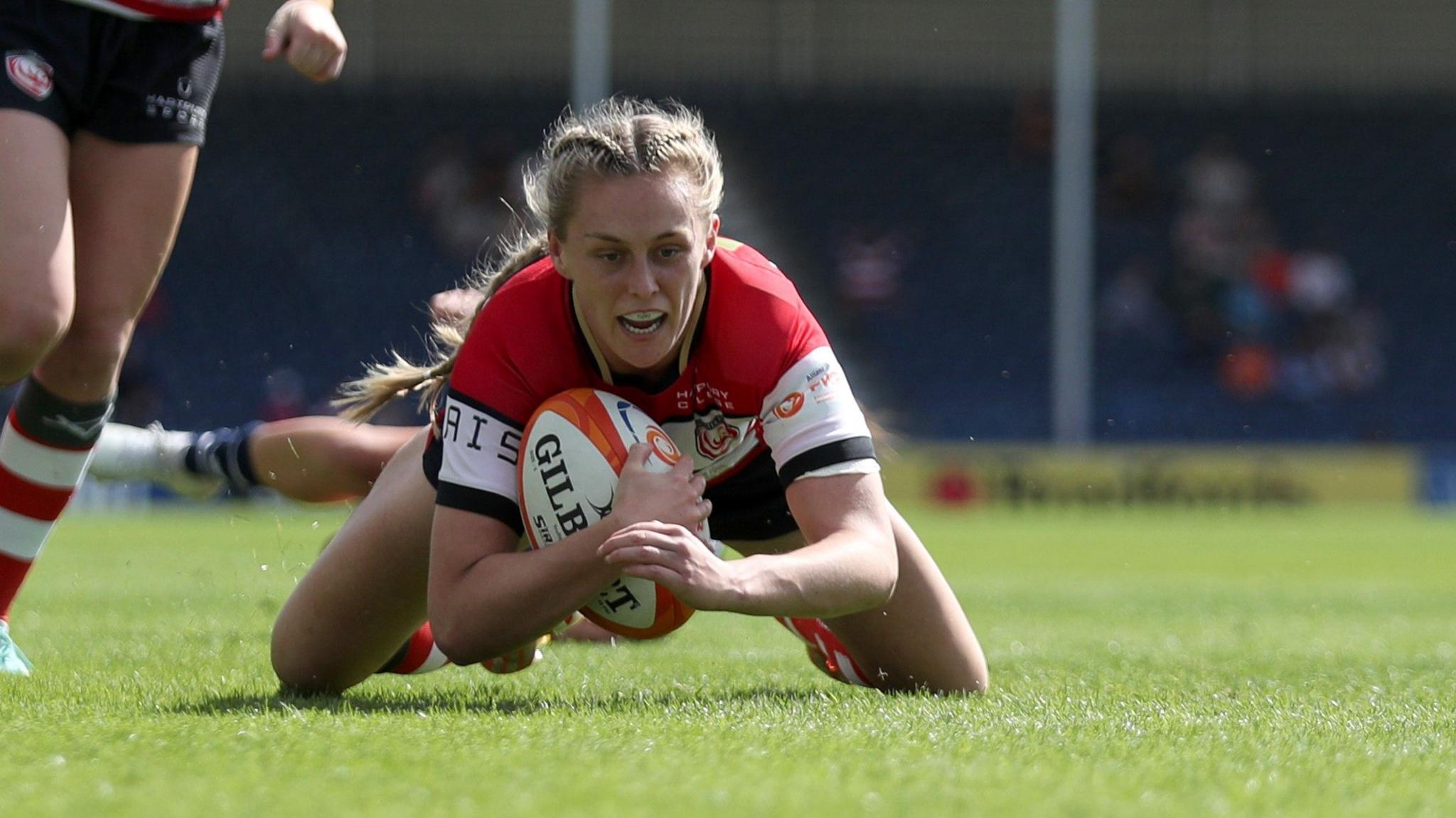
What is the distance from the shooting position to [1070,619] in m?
6.98

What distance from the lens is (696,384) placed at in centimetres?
372

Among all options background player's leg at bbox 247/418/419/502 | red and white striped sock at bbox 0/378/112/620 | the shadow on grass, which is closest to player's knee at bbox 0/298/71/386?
red and white striped sock at bbox 0/378/112/620

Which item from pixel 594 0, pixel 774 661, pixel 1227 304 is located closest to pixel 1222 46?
pixel 1227 304

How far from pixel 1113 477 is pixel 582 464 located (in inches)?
618

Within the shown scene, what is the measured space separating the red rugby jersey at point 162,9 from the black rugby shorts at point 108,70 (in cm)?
2

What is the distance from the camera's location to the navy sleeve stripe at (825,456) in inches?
140

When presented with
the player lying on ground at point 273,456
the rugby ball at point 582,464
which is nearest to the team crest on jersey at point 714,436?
the rugby ball at point 582,464

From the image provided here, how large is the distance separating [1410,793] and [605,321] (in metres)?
1.64

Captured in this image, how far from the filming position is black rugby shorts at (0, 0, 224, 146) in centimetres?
393

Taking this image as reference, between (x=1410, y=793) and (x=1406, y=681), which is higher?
(x=1410, y=793)

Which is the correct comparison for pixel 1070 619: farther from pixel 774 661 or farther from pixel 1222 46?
pixel 1222 46

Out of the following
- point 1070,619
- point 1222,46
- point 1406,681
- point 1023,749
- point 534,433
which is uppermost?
point 1222,46

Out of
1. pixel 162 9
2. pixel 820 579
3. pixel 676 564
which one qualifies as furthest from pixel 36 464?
pixel 820 579

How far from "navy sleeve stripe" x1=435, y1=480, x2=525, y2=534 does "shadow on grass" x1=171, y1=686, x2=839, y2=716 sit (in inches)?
15.2
